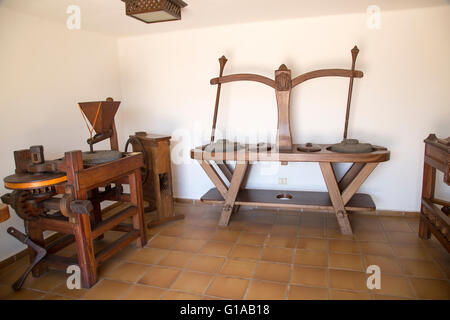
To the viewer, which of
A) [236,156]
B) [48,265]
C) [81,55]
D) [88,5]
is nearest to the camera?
[48,265]

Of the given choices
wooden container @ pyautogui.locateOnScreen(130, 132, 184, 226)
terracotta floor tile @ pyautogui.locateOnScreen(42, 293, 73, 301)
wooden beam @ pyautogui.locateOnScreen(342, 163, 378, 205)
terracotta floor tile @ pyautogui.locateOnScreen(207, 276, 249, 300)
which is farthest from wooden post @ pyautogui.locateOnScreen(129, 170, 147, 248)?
wooden beam @ pyautogui.locateOnScreen(342, 163, 378, 205)

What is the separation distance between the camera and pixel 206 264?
282 cm

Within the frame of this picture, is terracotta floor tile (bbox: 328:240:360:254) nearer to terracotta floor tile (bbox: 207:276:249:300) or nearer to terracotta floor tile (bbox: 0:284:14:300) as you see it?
terracotta floor tile (bbox: 207:276:249:300)

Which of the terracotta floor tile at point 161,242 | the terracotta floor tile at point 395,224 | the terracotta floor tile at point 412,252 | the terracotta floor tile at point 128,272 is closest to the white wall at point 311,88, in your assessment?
the terracotta floor tile at point 395,224

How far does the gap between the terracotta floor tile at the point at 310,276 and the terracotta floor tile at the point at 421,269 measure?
695 mm

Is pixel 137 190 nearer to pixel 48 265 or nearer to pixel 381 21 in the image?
pixel 48 265

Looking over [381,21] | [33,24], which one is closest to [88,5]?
[33,24]

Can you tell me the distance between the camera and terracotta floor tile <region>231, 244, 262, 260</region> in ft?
9.64

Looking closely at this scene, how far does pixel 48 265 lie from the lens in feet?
8.63

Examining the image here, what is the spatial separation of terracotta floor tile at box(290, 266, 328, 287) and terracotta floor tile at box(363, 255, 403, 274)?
456 millimetres

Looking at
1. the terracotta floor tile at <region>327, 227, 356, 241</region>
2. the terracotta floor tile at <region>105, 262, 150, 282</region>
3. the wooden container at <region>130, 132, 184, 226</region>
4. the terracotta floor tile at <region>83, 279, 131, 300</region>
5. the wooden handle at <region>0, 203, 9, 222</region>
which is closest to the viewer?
the wooden handle at <region>0, 203, 9, 222</region>

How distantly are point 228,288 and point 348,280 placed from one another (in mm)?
970

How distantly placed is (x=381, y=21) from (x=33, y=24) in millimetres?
3636
